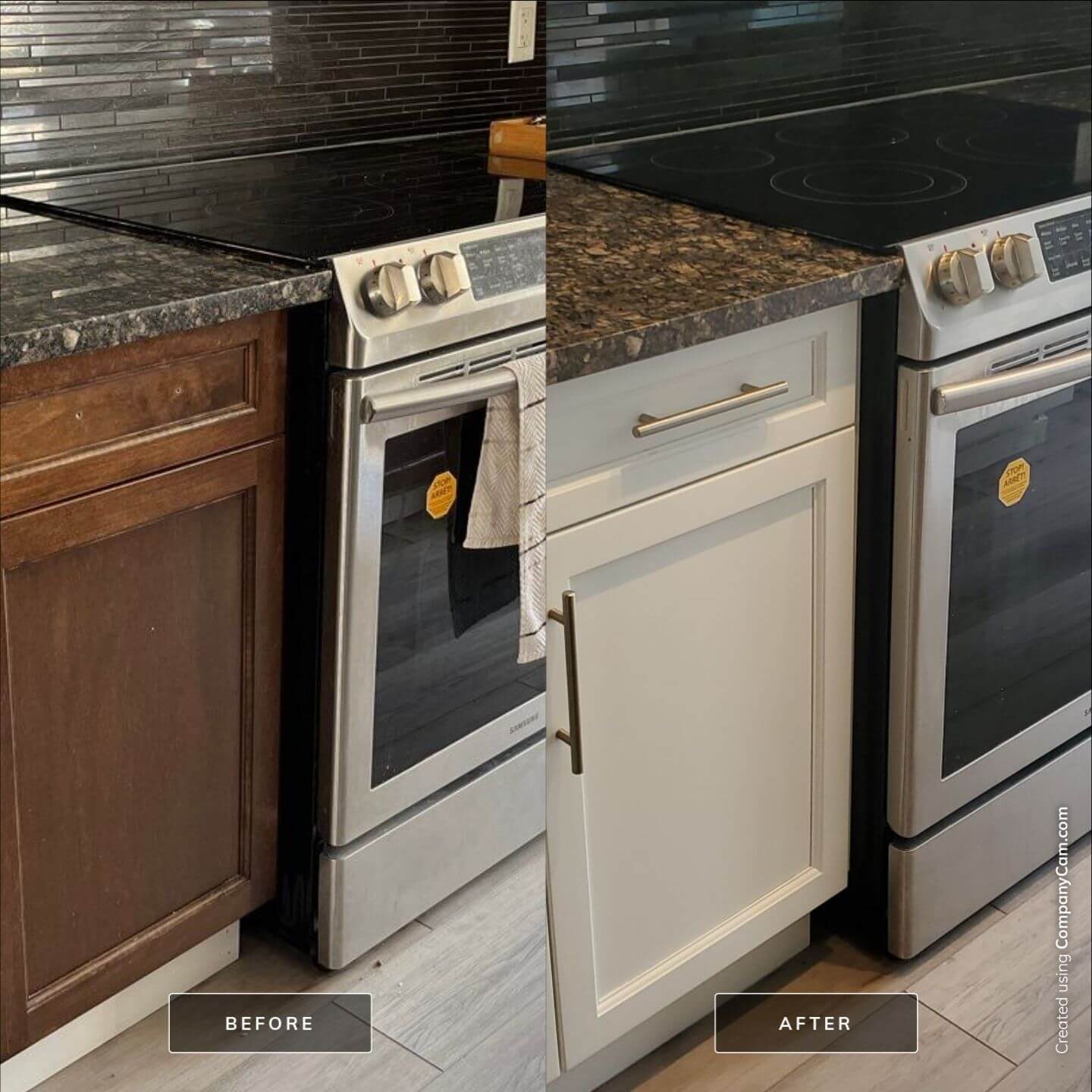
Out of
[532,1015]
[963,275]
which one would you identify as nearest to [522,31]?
[963,275]

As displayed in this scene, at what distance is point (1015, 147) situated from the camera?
74cm

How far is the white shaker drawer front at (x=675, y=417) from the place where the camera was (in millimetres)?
645

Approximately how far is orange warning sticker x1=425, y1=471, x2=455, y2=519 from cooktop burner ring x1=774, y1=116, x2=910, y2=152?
238 mm

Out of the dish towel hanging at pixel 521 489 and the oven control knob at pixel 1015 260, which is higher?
the oven control knob at pixel 1015 260

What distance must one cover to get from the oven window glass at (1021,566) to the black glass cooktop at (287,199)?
0.40m

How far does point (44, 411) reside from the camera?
0.52m

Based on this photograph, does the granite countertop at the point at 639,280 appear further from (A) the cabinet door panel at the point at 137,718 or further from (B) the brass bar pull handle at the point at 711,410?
(A) the cabinet door panel at the point at 137,718

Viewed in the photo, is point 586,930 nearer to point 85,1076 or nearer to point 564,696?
point 564,696

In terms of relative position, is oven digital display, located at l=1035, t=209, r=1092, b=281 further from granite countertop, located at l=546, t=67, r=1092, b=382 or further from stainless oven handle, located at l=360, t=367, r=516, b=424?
stainless oven handle, located at l=360, t=367, r=516, b=424

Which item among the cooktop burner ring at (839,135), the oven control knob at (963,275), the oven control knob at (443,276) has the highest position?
the cooktop burner ring at (839,135)

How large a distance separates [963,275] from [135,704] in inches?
19.1

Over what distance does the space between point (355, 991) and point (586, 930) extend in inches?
5.9

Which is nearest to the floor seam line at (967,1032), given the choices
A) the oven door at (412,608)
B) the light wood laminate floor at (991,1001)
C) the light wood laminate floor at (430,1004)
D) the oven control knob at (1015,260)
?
the light wood laminate floor at (991,1001)

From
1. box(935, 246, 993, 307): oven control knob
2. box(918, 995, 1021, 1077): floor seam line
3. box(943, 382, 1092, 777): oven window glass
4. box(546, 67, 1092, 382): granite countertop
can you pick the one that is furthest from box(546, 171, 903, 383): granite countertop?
box(918, 995, 1021, 1077): floor seam line
